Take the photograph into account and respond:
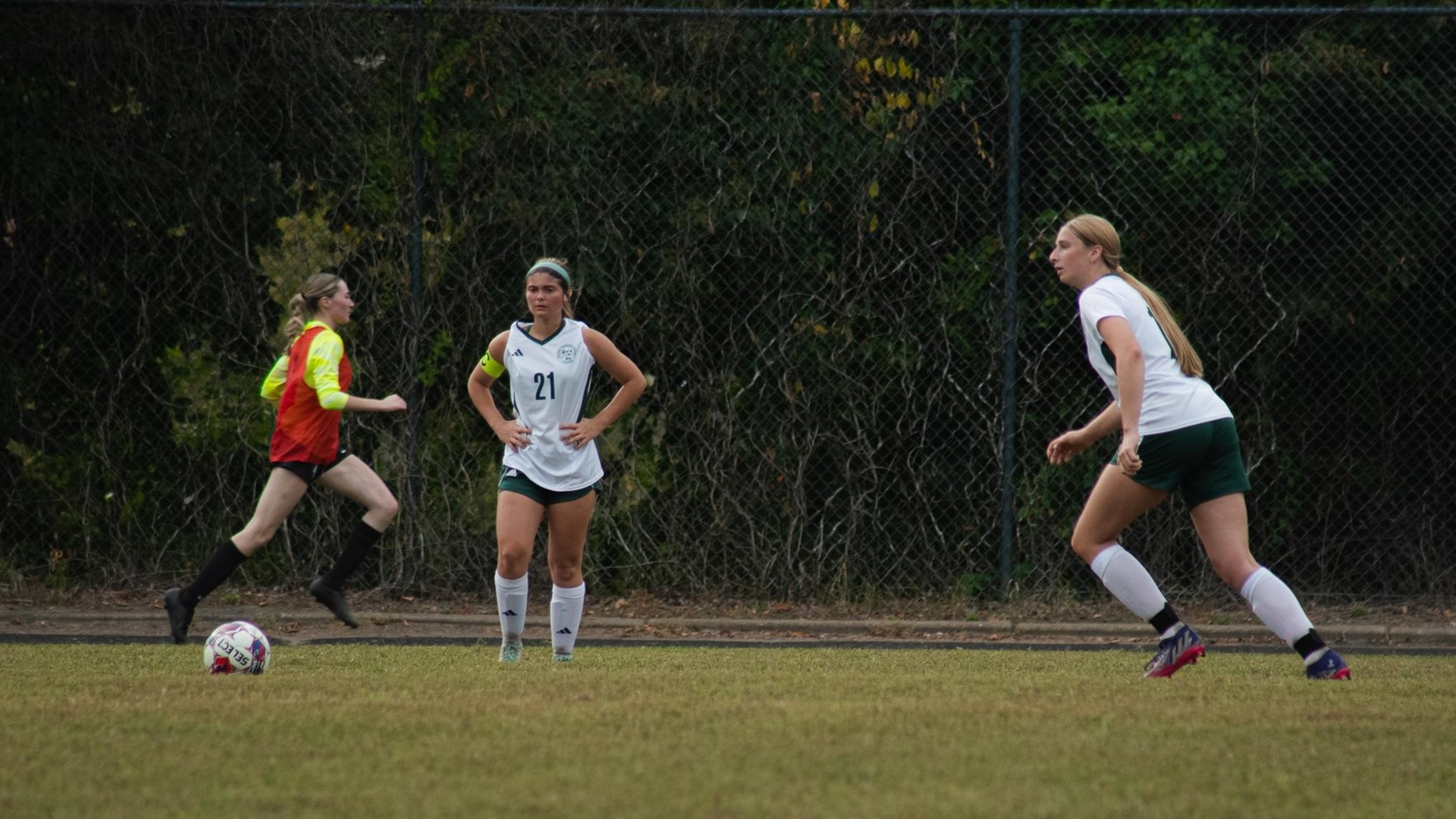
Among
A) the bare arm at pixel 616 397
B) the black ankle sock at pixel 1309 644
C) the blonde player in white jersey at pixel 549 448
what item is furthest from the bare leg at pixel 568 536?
the black ankle sock at pixel 1309 644

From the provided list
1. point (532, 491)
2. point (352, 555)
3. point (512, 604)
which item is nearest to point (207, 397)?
point (352, 555)

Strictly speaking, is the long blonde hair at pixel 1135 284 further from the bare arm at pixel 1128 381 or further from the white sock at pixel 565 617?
the white sock at pixel 565 617

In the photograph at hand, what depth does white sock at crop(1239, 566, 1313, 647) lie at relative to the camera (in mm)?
6109

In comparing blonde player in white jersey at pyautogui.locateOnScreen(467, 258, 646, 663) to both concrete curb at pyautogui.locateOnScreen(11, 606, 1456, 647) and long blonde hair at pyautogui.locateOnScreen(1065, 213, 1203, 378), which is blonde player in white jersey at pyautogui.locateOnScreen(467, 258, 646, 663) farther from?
long blonde hair at pyautogui.locateOnScreen(1065, 213, 1203, 378)

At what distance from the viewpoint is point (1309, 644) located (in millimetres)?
6164

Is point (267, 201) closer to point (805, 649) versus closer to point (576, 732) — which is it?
point (805, 649)

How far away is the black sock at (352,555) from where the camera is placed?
8.48 meters

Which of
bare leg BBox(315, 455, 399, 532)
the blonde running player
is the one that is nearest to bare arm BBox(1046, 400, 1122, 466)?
the blonde running player

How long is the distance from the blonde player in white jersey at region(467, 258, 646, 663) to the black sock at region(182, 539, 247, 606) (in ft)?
5.79

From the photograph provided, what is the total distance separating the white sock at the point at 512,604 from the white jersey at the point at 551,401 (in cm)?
50

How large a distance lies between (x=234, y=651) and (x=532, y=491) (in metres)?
1.41

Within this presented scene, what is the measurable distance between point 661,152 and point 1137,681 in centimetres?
492

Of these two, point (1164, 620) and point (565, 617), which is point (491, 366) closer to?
point (565, 617)

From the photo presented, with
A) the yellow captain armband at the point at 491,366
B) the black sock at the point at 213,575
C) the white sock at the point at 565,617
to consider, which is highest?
the yellow captain armband at the point at 491,366
